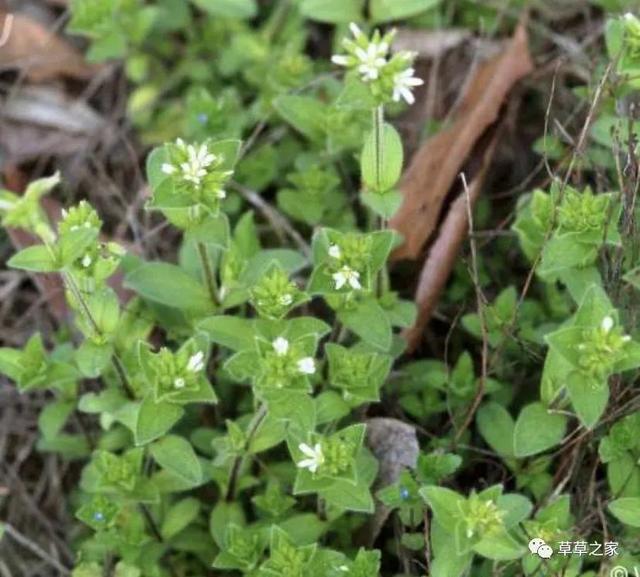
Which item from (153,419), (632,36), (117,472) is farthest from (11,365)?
(632,36)

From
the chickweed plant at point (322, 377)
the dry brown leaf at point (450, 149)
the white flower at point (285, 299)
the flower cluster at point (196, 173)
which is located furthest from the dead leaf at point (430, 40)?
the white flower at point (285, 299)

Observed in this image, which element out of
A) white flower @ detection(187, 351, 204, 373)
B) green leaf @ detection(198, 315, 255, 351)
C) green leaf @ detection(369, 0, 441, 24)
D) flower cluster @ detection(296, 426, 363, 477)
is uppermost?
green leaf @ detection(369, 0, 441, 24)

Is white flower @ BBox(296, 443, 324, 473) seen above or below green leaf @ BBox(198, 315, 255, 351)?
below

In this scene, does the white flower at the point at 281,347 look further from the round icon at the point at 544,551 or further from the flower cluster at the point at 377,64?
the round icon at the point at 544,551

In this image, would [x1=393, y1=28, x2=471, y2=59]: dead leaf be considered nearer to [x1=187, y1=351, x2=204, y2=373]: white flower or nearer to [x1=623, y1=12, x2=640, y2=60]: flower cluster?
[x1=623, y1=12, x2=640, y2=60]: flower cluster

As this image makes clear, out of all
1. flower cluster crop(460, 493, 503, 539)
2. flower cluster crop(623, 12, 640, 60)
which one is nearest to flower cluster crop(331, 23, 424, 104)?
flower cluster crop(623, 12, 640, 60)
